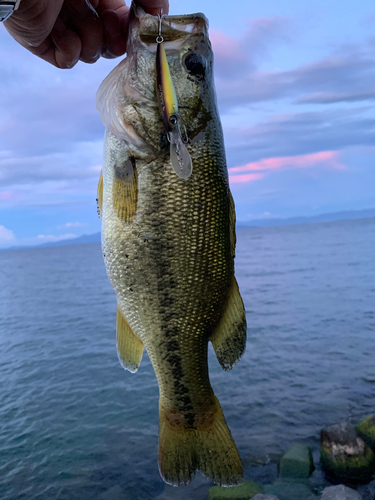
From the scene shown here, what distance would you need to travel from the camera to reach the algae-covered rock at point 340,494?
748cm

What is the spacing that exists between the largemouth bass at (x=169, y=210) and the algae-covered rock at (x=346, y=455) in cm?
756

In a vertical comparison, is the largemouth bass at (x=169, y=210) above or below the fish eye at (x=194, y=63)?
below

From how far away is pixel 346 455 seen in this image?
8.77 meters

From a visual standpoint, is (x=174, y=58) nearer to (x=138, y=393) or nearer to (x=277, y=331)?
(x=138, y=393)

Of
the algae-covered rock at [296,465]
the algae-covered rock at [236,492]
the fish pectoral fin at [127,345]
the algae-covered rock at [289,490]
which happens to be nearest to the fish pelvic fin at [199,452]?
the fish pectoral fin at [127,345]

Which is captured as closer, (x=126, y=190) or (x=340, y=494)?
(x=126, y=190)

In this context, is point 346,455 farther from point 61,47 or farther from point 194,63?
point 61,47

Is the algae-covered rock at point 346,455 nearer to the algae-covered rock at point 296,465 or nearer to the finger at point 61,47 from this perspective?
the algae-covered rock at point 296,465

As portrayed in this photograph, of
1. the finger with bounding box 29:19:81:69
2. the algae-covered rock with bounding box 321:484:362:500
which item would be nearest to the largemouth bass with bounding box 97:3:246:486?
the finger with bounding box 29:19:81:69

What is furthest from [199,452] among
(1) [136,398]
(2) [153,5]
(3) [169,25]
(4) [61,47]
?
(1) [136,398]

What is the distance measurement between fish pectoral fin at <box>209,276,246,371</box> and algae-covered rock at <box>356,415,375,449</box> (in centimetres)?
811

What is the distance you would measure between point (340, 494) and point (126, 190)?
8.07 meters

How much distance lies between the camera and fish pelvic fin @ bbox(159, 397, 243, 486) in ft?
8.56

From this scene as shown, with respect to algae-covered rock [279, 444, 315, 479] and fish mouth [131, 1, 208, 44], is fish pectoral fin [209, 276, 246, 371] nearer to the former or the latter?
fish mouth [131, 1, 208, 44]
